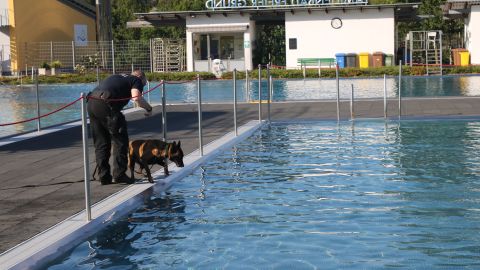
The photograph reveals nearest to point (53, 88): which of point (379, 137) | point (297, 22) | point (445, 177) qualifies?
point (297, 22)

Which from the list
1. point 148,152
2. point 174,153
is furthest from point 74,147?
point 148,152

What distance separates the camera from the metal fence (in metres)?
52.8

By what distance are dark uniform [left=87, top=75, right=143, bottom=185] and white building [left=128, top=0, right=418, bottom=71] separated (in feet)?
134

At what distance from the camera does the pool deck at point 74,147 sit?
906cm

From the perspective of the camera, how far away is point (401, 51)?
5428 cm

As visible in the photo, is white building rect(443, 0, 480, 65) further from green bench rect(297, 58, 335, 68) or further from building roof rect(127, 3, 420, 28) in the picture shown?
green bench rect(297, 58, 335, 68)

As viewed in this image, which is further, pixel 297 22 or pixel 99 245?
pixel 297 22

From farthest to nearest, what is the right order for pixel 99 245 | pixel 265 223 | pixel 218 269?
1. pixel 265 223
2. pixel 99 245
3. pixel 218 269

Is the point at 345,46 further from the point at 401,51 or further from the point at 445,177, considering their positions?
the point at 445,177

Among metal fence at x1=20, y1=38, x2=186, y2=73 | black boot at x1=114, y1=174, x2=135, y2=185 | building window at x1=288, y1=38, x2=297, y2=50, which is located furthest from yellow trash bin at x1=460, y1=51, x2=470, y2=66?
black boot at x1=114, y1=174, x2=135, y2=185

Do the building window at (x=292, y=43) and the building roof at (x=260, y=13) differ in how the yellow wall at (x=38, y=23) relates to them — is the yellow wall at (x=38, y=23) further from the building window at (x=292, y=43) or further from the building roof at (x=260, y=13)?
the building window at (x=292, y=43)

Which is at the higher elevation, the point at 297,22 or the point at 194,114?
the point at 297,22

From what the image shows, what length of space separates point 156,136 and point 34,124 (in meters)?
7.02

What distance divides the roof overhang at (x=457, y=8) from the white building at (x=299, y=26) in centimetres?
276
